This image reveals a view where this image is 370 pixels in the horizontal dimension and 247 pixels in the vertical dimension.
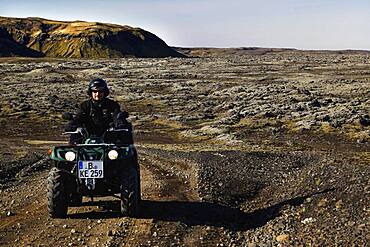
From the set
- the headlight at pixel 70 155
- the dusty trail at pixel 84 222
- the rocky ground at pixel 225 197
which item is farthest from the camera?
the headlight at pixel 70 155

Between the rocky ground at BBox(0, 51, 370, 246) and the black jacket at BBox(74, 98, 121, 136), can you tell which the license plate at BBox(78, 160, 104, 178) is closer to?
the rocky ground at BBox(0, 51, 370, 246)

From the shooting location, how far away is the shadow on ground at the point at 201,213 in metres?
10.6

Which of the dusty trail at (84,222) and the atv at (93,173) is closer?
the dusty trail at (84,222)

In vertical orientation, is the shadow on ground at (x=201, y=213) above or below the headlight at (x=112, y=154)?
below

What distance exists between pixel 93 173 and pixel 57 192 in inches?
34.7

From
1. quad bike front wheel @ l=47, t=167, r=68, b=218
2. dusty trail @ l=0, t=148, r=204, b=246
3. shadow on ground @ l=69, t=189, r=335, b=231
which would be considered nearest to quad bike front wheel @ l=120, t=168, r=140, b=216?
dusty trail @ l=0, t=148, r=204, b=246

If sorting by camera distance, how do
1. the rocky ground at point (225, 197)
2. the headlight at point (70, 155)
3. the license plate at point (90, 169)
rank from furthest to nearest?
1. the headlight at point (70, 155)
2. the license plate at point (90, 169)
3. the rocky ground at point (225, 197)

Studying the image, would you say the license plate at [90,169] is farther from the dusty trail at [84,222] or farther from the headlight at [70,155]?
the dusty trail at [84,222]

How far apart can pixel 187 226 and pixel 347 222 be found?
2.88 meters

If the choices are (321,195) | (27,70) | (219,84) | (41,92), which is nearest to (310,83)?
(219,84)

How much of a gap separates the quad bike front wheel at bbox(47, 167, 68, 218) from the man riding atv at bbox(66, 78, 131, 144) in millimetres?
864

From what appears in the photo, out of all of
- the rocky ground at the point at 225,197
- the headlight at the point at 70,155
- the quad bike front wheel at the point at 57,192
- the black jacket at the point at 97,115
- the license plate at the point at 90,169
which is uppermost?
the black jacket at the point at 97,115

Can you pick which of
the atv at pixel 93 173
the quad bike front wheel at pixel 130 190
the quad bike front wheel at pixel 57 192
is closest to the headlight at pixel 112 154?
the atv at pixel 93 173

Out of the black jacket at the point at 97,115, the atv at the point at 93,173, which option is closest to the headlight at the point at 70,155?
the atv at the point at 93,173
